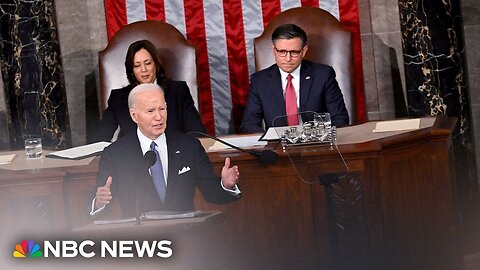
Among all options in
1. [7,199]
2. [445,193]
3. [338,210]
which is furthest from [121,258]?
[445,193]

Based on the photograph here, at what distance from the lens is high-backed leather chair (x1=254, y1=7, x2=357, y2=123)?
23.8 ft

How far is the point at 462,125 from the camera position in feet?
24.2

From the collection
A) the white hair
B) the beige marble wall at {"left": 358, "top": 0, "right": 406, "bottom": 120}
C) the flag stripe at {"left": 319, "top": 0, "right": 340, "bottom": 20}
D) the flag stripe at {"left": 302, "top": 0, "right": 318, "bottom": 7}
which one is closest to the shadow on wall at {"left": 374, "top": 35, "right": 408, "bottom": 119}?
the beige marble wall at {"left": 358, "top": 0, "right": 406, "bottom": 120}

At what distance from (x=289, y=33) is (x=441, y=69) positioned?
116cm

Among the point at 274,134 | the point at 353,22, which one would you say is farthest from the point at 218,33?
the point at 274,134

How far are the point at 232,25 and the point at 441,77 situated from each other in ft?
4.69

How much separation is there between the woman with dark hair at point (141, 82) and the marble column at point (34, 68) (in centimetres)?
85

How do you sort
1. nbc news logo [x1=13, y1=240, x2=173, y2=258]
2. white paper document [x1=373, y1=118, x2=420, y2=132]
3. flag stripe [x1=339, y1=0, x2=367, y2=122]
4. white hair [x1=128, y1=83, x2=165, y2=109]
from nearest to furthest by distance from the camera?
nbc news logo [x1=13, y1=240, x2=173, y2=258]
white hair [x1=128, y1=83, x2=165, y2=109]
white paper document [x1=373, y1=118, x2=420, y2=132]
flag stripe [x1=339, y1=0, x2=367, y2=122]

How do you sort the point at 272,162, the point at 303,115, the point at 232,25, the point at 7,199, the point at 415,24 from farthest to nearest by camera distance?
the point at 232,25 → the point at 415,24 → the point at 303,115 → the point at 272,162 → the point at 7,199

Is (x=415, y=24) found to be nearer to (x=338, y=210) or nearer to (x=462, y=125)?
(x=462, y=125)

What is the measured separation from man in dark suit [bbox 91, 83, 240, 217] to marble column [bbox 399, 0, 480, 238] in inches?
115

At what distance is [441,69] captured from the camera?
24.0ft

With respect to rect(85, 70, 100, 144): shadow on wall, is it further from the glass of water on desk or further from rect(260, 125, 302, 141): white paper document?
rect(260, 125, 302, 141): white paper document

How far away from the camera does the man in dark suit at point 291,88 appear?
673 cm
